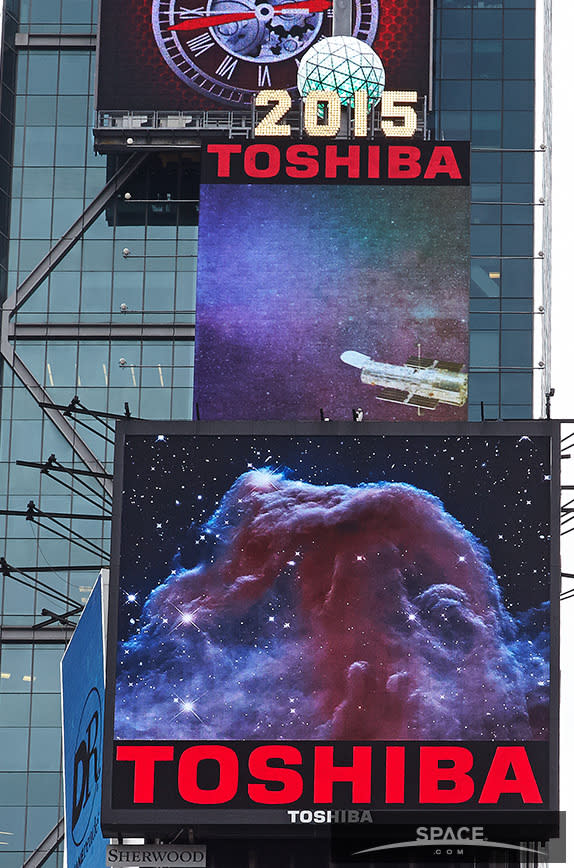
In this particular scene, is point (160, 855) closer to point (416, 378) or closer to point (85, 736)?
point (85, 736)

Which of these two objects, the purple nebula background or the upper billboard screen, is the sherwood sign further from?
the upper billboard screen

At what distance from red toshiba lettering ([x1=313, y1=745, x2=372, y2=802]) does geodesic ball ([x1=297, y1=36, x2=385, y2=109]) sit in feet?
79.8

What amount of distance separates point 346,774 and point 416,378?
14.0 m

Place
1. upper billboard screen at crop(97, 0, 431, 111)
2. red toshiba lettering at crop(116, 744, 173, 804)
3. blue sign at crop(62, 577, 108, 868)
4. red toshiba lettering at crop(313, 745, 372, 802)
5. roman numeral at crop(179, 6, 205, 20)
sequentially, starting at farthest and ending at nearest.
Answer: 1. roman numeral at crop(179, 6, 205, 20)
2. upper billboard screen at crop(97, 0, 431, 111)
3. blue sign at crop(62, 577, 108, 868)
4. red toshiba lettering at crop(116, 744, 173, 804)
5. red toshiba lettering at crop(313, 745, 372, 802)

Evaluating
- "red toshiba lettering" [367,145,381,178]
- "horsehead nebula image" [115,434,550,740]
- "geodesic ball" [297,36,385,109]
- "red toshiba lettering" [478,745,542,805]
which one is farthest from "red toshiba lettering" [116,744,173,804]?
"geodesic ball" [297,36,385,109]

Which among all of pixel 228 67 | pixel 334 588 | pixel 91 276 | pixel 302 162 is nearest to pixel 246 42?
pixel 228 67

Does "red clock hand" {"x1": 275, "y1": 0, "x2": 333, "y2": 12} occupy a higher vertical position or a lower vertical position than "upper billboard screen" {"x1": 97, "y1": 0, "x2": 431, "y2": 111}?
higher

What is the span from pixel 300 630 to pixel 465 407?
35.7 feet

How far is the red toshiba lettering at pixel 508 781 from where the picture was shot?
61.4 meters

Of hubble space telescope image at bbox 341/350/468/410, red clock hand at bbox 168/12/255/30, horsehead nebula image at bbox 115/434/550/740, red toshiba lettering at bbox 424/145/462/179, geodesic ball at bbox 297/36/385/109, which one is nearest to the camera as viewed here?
horsehead nebula image at bbox 115/434/550/740

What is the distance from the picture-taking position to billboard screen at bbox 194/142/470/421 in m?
70.8

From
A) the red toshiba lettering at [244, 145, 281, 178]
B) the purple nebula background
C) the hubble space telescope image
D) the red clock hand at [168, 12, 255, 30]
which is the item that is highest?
the red clock hand at [168, 12, 255, 30]

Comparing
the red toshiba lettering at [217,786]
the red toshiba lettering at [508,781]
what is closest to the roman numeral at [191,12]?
the red toshiba lettering at [217,786]

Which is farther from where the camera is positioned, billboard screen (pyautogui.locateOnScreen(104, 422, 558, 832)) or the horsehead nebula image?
the horsehead nebula image
